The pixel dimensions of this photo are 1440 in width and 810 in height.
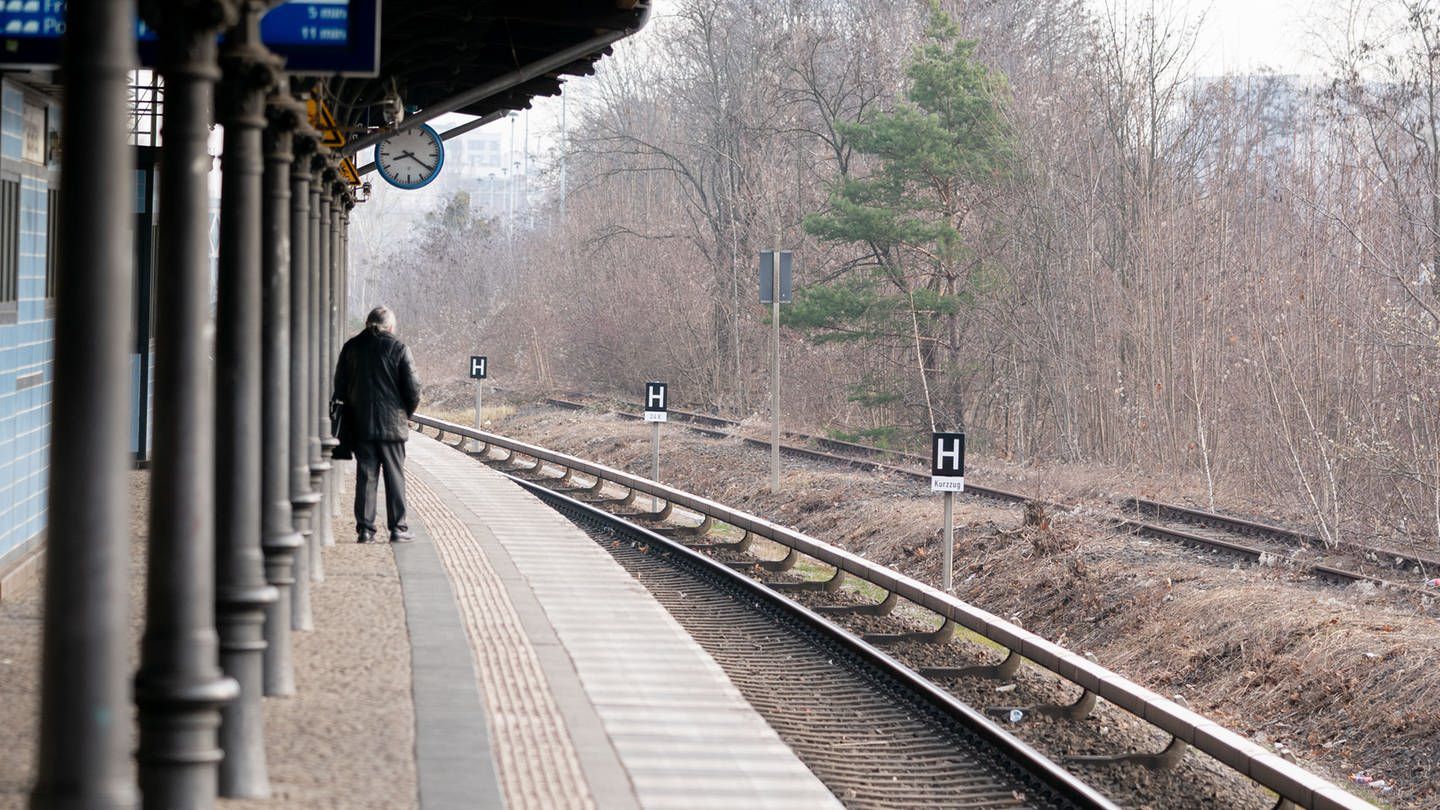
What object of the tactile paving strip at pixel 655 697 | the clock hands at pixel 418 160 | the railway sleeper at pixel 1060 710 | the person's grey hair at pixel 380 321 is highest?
the clock hands at pixel 418 160

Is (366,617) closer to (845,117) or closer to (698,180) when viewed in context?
(845,117)

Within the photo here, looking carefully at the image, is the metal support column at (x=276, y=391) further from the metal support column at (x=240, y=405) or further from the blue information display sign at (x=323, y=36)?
the blue information display sign at (x=323, y=36)

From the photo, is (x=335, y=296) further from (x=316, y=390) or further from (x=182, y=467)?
(x=182, y=467)

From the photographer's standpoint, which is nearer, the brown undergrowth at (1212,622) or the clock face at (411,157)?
the brown undergrowth at (1212,622)

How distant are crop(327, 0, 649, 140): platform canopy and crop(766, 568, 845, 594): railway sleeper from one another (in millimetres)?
4980

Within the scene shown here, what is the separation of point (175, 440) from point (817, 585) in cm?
1068

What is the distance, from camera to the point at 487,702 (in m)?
7.50

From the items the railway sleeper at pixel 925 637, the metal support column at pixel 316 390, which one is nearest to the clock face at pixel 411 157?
the metal support column at pixel 316 390

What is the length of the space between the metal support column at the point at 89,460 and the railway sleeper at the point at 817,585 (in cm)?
1122

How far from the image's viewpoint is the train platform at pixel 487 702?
604cm

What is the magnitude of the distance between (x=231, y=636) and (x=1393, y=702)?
717 cm

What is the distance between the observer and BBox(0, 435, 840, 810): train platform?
604cm

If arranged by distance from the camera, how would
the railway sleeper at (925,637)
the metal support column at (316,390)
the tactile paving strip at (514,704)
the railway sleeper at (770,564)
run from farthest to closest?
the railway sleeper at (770,564) < the railway sleeper at (925,637) < the metal support column at (316,390) < the tactile paving strip at (514,704)

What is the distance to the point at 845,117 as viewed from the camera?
3834 centimetres
